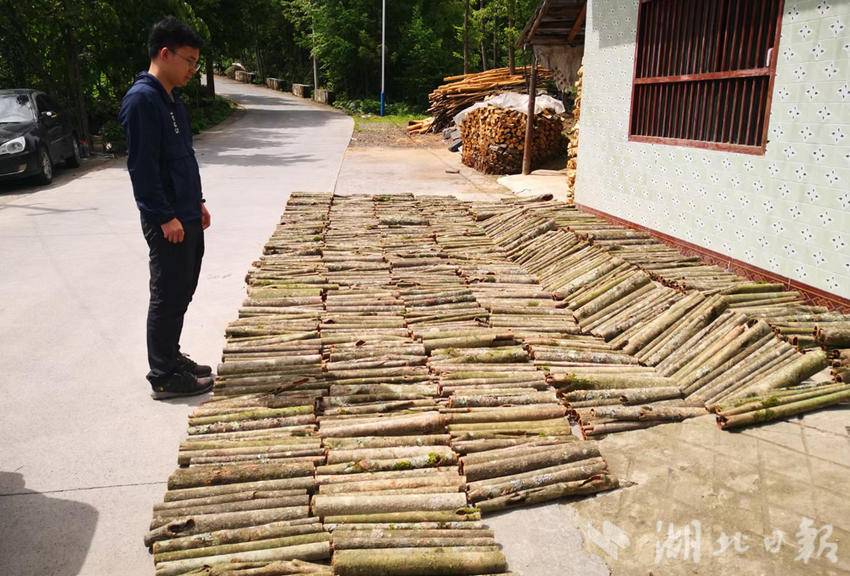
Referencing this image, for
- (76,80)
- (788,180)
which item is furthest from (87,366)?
(76,80)

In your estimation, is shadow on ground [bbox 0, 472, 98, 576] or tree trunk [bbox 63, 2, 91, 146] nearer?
shadow on ground [bbox 0, 472, 98, 576]

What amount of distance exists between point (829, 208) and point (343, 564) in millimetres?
4640

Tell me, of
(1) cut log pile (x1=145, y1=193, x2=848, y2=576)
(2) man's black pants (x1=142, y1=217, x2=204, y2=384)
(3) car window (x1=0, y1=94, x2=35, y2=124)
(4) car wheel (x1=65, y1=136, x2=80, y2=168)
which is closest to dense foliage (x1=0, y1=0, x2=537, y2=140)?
(4) car wheel (x1=65, y1=136, x2=80, y2=168)

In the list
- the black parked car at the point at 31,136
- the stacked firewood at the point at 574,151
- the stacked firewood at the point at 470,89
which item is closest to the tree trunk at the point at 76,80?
the black parked car at the point at 31,136

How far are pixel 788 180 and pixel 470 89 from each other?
745 inches

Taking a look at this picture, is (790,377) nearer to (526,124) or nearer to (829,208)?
(829,208)

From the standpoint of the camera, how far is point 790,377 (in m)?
4.44

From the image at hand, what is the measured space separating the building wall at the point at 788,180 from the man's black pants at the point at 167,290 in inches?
182

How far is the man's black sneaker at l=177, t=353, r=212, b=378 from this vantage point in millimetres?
4723

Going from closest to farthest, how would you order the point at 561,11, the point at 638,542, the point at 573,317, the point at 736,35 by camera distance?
1. the point at 638,542
2. the point at 573,317
3. the point at 736,35
4. the point at 561,11

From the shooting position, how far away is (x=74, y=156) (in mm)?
15766

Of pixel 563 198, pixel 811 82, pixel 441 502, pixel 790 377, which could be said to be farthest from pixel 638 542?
pixel 563 198

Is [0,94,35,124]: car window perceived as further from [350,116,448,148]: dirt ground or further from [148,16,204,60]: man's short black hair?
[148,16,204,60]: man's short black hair

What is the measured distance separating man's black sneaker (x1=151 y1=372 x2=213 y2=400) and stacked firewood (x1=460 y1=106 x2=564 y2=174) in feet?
39.9
